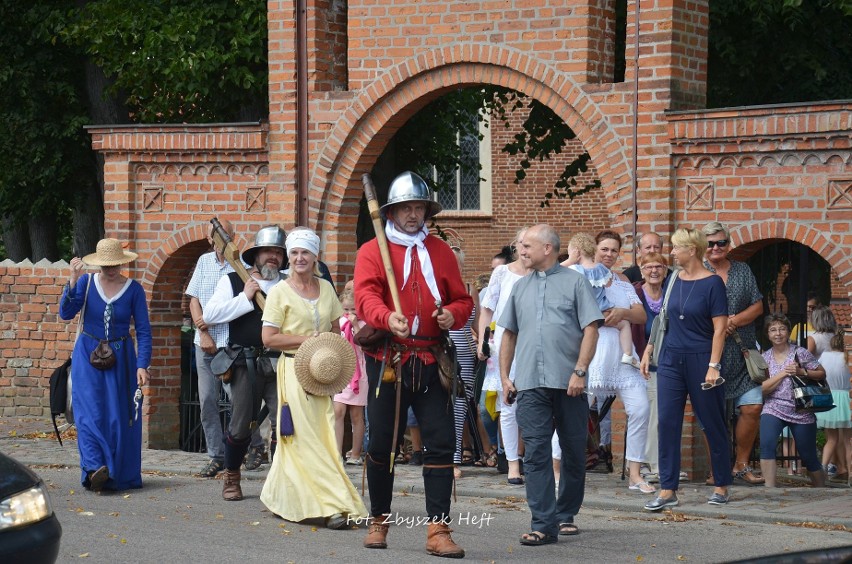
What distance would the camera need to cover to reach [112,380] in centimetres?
1098

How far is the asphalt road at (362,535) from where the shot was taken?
812 cm

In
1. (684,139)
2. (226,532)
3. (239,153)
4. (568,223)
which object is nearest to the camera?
(226,532)

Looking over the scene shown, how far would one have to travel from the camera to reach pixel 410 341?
327 inches

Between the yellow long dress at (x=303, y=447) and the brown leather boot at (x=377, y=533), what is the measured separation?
834mm

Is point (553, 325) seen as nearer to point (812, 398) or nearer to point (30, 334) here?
point (812, 398)

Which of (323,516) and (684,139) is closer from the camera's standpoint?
(323,516)

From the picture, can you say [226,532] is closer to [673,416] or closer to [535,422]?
[535,422]

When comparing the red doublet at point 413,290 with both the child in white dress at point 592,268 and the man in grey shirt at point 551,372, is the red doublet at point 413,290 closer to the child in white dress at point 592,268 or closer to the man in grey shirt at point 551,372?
the man in grey shirt at point 551,372

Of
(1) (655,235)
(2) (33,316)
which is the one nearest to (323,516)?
(1) (655,235)

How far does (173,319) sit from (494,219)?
643 inches

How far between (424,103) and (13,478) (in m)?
7.86

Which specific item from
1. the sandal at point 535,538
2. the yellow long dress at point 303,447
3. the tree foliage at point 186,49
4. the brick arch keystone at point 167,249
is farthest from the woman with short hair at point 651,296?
the tree foliage at point 186,49

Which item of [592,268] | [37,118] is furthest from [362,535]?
[37,118]

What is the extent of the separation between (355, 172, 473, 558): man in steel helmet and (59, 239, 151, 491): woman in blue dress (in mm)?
3148
